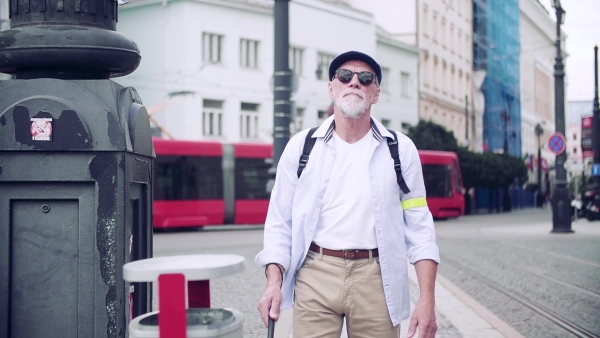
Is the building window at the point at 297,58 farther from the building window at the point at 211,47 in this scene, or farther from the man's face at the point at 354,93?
the man's face at the point at 354,93

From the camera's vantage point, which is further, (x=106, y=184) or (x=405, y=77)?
(x=405, y=77)

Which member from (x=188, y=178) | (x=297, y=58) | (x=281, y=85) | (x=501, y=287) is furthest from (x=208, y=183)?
(x=297, y=58)

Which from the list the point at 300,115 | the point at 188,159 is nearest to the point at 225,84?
the point at 300,115

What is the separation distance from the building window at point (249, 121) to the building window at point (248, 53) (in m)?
1.78

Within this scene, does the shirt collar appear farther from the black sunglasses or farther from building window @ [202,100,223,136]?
building window @ [202,100,223,136]

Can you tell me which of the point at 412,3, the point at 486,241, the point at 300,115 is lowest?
the point at 486,241

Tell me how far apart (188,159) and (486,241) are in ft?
31.1

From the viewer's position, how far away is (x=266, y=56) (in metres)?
40.1

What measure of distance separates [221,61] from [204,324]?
3559 cm

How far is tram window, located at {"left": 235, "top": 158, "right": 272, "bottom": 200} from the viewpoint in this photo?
90.7ft

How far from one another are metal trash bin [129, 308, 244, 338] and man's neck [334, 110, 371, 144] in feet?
3.50

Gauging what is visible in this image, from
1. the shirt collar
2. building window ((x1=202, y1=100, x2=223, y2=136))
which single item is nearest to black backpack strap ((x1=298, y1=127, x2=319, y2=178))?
the shirt collar

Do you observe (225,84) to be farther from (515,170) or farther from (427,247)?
(427,247)

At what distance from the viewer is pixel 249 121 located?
129 ft
